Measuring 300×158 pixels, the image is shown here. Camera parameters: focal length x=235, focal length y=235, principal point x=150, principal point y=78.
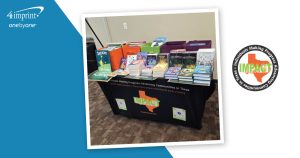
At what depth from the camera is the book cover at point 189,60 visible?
198 cm

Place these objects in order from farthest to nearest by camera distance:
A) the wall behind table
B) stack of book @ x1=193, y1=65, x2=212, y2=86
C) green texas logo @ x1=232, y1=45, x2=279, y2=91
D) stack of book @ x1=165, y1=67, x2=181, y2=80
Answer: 1. the wall behind table
2. stack of book @ x1=165, y1=67, x2=181, y2=80
3. stack of book @ x1=193, y1=65, x2=212, y2=86
4. green texas logo @ x1=232, y1=45, x2=279, y2=91

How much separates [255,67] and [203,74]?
2.05 feet

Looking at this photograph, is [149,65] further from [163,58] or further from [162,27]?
[162,27]

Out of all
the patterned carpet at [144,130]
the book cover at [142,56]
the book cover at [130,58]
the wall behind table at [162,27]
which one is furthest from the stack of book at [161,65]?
the wall behind table at [162,27]

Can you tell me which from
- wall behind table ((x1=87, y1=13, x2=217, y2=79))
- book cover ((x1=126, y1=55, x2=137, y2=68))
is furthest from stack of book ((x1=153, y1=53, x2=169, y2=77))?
wall behind table ((x1=87, y1=13, x2=217, y2=79))

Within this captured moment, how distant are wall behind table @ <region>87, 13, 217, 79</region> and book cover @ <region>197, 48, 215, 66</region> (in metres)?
1.01

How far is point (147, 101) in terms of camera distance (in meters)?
2.42

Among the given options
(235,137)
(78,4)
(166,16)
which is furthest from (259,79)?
(166,16)

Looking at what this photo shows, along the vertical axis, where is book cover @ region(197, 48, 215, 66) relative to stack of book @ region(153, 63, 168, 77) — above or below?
above

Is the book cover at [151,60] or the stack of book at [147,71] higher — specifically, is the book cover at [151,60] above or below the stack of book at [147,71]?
above

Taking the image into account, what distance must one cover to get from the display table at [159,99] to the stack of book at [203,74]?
0.27 ft

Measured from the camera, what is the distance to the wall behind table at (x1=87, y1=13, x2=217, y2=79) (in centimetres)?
293

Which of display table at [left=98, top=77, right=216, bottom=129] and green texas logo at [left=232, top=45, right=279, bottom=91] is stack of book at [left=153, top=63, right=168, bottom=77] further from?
green texas logo at [left=232, top=45, right=279, bottom=91]

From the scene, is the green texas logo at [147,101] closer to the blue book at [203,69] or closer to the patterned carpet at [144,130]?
the patterned carpet at [144,130]
